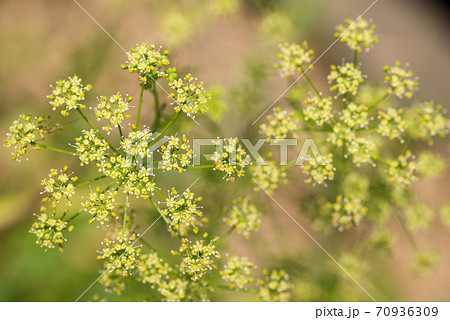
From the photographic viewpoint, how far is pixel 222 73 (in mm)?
4160

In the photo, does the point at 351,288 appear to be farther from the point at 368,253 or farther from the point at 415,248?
the point at 415,248

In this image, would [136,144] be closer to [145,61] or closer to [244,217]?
[145,61]

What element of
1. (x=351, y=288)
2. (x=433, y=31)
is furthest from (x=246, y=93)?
(x=351, y=288)

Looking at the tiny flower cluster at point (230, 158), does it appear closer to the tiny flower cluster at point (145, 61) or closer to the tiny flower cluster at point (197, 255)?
the tiny flower cluster at point (197, 255)

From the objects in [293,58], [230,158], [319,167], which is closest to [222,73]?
[293,58]

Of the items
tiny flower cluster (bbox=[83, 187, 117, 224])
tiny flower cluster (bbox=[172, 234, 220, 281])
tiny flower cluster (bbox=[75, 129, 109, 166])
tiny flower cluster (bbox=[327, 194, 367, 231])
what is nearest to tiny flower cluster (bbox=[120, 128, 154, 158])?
tiny flower cluster (bbox=[75, 129, 109, 166])

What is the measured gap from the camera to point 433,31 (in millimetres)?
4098

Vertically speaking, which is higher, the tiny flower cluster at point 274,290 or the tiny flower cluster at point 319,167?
the tiny flower cluster at point 319,167

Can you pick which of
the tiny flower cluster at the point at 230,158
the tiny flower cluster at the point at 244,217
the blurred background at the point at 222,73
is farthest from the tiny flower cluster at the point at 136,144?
the blurred background at the point at 222,73

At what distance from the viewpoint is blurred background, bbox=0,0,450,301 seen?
4027 mm

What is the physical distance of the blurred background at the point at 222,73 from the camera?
4.03m

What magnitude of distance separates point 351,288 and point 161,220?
2217mm

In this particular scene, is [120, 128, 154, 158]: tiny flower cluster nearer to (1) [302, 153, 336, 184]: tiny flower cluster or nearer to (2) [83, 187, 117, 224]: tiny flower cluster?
(2) [83, 187, 117, 224]: tiny flower cluster

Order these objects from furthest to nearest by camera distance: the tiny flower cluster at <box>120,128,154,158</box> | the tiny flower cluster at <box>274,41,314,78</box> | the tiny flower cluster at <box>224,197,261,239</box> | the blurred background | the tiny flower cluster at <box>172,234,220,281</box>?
the blurred background → the tiny flower cluster at <box>224,197,261,239</box> → the tiny flower cluster at <box>274,41,314,78</box> → the tiny flower cluster at <box>172,234,220,281</box> → the tiny flower cluster at <box>120,128,154,158</box>
